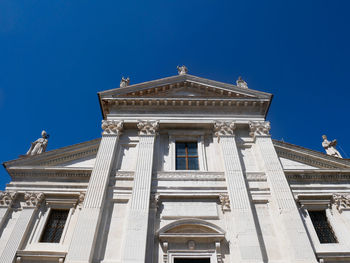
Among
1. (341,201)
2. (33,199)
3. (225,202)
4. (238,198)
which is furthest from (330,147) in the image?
(33,199)

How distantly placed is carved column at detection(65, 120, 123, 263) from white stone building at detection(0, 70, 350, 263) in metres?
0.05

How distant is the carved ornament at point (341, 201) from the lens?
1509 centimetres

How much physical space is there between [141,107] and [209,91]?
5.03m

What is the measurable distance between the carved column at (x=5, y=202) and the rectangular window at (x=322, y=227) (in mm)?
16729

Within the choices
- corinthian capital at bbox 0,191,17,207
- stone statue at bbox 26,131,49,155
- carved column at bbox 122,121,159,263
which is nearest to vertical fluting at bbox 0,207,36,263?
corinthian capital at bbox 0,191,17,207

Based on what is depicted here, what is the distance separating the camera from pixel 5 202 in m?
15.0

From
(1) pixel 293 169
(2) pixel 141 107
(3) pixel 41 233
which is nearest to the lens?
(3) pixel 41 233

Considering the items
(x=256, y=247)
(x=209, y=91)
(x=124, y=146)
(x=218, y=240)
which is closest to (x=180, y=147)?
(x=124, y=146)

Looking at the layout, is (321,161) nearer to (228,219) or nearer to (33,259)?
(228,219)

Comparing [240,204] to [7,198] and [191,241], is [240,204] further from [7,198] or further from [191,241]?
[7,198]

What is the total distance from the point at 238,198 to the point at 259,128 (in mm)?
5698

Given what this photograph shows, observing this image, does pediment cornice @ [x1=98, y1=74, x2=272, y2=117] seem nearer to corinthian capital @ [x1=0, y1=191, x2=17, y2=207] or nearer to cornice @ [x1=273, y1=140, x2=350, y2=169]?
cornice @ [x1=273, y1=140, x2=350, y2=169]

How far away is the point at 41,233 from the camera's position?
14.0 m

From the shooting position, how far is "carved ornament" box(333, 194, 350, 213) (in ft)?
49.5
